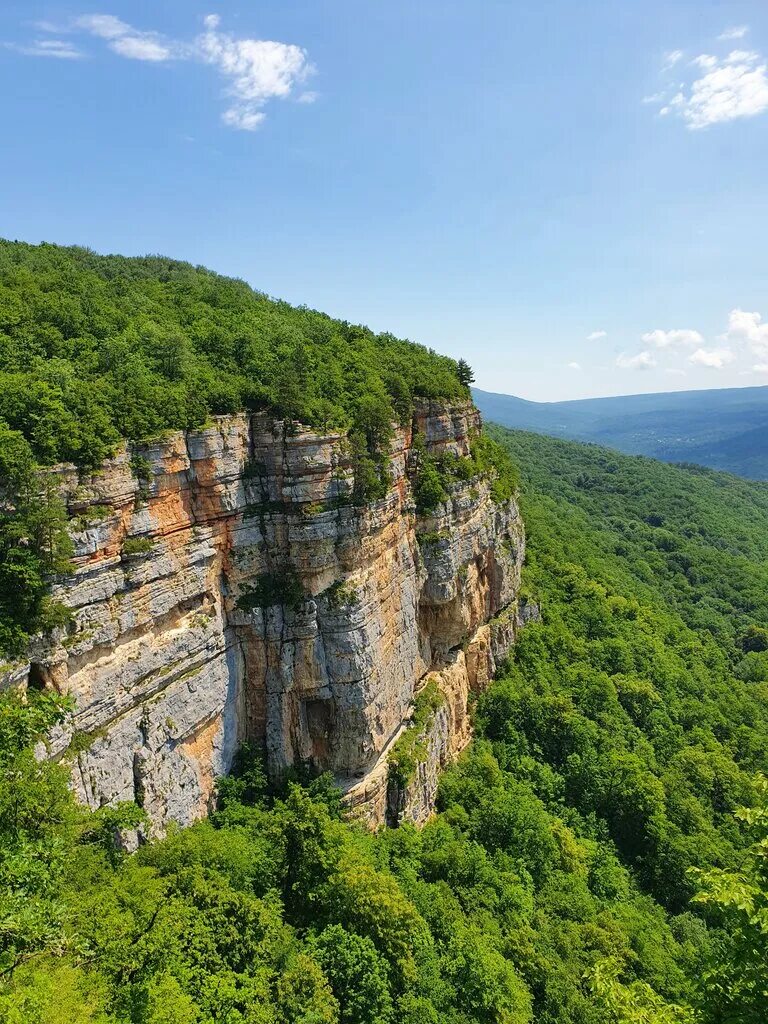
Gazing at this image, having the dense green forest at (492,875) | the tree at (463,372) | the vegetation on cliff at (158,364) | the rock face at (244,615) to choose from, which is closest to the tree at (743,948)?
the dense green forest at (492,875)

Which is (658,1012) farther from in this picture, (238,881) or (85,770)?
(85,770)

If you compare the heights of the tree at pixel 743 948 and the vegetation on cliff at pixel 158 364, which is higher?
the vegetation on cliff at pixel 158 364

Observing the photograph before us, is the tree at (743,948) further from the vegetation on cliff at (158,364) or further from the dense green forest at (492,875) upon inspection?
Result: the vegetation on cliff at (158,364)

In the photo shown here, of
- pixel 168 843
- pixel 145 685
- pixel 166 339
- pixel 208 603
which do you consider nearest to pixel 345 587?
pixel 208 603

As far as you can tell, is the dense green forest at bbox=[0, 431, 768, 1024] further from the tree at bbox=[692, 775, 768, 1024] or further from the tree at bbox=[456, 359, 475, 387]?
the tree at bbox=[456, 359, 475, 387]

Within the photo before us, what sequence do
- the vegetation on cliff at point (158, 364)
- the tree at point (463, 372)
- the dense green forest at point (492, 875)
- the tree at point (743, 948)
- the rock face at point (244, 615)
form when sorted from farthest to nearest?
the tree at point (463, 372)
the vegetation on cliff at point (158, 364)
the rock face at point (244, 615)
the dense green forest at point (492, 875)
the tree at point (743, 948)

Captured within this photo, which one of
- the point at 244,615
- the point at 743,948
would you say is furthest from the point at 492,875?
the point at 743,948

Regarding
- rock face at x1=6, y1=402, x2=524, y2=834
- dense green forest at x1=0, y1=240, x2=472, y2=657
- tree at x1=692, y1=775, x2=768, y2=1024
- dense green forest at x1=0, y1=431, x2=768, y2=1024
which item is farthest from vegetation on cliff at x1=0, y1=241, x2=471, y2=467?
tree at x1=692, y1=775, x2=768, y2=1024
